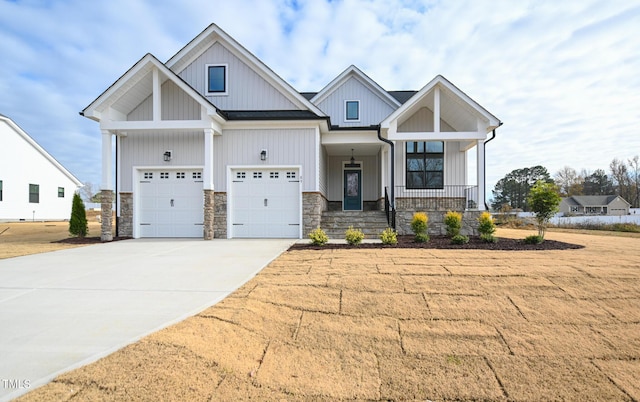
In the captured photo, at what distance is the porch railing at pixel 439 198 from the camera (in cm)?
1290

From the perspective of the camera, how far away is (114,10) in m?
10.5

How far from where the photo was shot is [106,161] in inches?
448

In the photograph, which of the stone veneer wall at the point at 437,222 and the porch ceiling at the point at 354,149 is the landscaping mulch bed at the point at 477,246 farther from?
the porch ceiling at the point at 354,149

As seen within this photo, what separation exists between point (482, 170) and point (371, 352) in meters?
10.6

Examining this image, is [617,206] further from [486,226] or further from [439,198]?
[486,226]

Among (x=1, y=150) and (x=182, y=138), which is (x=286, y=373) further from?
(x=1, y=150)

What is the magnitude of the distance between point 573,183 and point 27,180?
237 ft

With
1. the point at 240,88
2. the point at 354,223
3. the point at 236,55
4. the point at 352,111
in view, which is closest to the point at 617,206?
the point at 352,111

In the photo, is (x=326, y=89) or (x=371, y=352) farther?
(x=326, y=89)

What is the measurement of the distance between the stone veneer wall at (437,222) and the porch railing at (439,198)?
1.53 ft

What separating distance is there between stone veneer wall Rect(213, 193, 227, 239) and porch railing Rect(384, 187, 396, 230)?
6.18m

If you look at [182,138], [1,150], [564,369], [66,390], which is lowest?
[564,369]

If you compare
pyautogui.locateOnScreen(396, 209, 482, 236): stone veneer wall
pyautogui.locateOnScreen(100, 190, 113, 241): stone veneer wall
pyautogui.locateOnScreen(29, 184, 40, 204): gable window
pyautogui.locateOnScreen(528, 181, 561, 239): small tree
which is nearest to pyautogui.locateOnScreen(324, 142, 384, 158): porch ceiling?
pyautogui.locateOnScreen(396, 209, 482, 236): stone veneer wall

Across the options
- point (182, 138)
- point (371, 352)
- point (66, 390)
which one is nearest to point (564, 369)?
point (371, 352)
